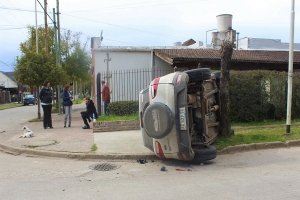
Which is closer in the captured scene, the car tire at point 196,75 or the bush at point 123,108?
the car tire at point 196,75

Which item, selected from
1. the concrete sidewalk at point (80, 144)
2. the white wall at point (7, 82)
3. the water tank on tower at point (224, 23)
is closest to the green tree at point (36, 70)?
the concrete sidewalk at point (80, 144)

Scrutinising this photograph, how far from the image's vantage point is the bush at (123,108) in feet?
39.0

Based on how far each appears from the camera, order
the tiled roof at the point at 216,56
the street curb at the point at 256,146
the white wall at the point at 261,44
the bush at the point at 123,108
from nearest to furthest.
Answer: the street curb at the point at 256,146, the bush at the point at 123,108, the tiled roof at the point at 216,56, the white wall at the point at 261,44

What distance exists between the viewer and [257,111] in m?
11.7

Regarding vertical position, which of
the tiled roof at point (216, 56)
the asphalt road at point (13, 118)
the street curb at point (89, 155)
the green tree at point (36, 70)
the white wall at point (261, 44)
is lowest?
the asphalt road at point (13, 118)

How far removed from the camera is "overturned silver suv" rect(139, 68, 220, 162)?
5.66 metres

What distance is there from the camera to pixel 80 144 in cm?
842

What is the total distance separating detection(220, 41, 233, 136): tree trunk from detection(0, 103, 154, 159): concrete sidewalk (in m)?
2.38

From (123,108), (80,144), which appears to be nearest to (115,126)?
(123,108)

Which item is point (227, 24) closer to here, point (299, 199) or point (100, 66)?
point (299, 199)

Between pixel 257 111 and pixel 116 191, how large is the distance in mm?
8552

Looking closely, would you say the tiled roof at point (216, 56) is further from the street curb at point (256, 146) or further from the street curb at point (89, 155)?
the street curb at point (89, 155)

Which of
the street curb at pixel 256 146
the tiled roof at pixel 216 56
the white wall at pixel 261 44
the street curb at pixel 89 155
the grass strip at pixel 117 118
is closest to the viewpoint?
the street curb at pixel 89 155

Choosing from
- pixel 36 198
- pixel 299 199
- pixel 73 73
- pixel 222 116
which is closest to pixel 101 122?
pixel 222 116
